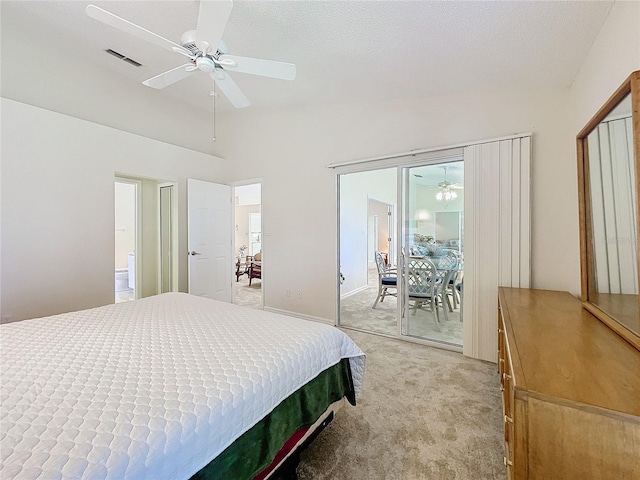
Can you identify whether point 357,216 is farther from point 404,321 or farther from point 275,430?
point 275,430

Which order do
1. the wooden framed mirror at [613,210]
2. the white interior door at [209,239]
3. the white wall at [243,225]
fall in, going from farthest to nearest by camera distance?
the white wall at [243,225]
the white interior door at [209,239]
the wooden framed mirror at [613,210]

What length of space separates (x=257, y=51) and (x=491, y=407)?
3413 millimetres

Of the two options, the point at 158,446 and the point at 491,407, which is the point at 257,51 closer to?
the point at 158,446

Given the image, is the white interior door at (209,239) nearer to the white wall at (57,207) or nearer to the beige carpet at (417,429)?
the white wall at (57,207)

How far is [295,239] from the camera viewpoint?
13.4ft

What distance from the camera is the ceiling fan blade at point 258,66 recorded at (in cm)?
203

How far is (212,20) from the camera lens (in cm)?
169

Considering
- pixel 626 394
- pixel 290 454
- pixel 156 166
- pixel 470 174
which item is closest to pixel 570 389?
pixel 626 394

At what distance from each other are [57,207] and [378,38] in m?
3.46

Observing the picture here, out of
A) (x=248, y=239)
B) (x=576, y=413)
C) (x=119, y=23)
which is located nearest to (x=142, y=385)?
(x=576, y=413)

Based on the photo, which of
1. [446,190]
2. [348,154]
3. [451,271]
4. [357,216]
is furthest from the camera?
[357,216]

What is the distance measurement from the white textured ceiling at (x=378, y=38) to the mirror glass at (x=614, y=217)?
0.78 m

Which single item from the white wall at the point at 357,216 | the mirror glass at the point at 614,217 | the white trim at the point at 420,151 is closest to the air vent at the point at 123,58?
the white trim at the point at 420,151

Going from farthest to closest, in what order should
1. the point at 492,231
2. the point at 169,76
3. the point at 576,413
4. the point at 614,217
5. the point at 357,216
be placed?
the point at 357,216 < the point at 492,231 < the point at 169,76 < the point at 614,217 < the point at 576,413
